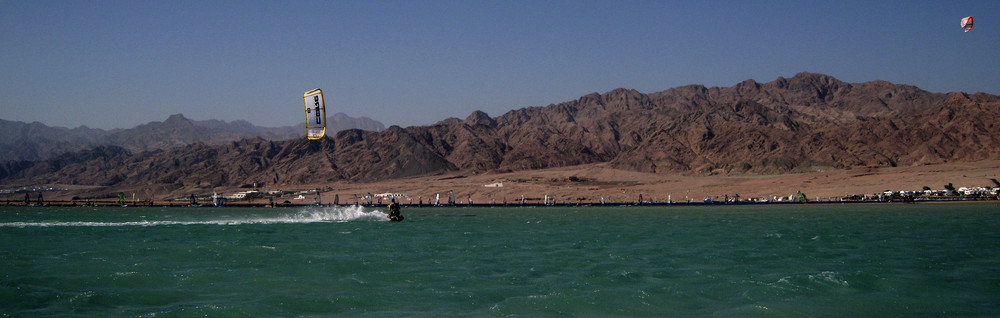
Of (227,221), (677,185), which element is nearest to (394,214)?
(227,221)

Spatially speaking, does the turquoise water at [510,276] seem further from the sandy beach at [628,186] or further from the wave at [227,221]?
the sandy beach at [628,186]

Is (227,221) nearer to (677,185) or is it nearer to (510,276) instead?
(510,276)

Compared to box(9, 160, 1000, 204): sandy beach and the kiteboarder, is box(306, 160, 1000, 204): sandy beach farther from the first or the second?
the kiteboarder

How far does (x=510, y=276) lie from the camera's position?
2070cm

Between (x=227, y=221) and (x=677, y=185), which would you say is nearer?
(x=227, y=221)

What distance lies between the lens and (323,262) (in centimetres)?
2423

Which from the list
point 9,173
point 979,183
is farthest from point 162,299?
point 9,173

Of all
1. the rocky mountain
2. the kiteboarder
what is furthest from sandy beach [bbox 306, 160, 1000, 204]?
the kiteboarder

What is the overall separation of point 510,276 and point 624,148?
150049mm

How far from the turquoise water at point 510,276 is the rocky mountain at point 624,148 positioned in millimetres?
87622

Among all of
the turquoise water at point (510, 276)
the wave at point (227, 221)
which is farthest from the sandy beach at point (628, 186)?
the turquoise water at point (510, 276)

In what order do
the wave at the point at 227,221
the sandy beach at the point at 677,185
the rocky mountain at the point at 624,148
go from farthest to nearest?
1. the rocky mountain at the point at 624,148
2. the sandy beach at the point at 677,185
3. the wave at the point at 227,221

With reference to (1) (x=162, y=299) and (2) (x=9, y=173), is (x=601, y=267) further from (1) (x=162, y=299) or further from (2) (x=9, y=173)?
(2) (x=9, y=173)

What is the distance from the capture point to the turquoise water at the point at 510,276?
16.1 m
